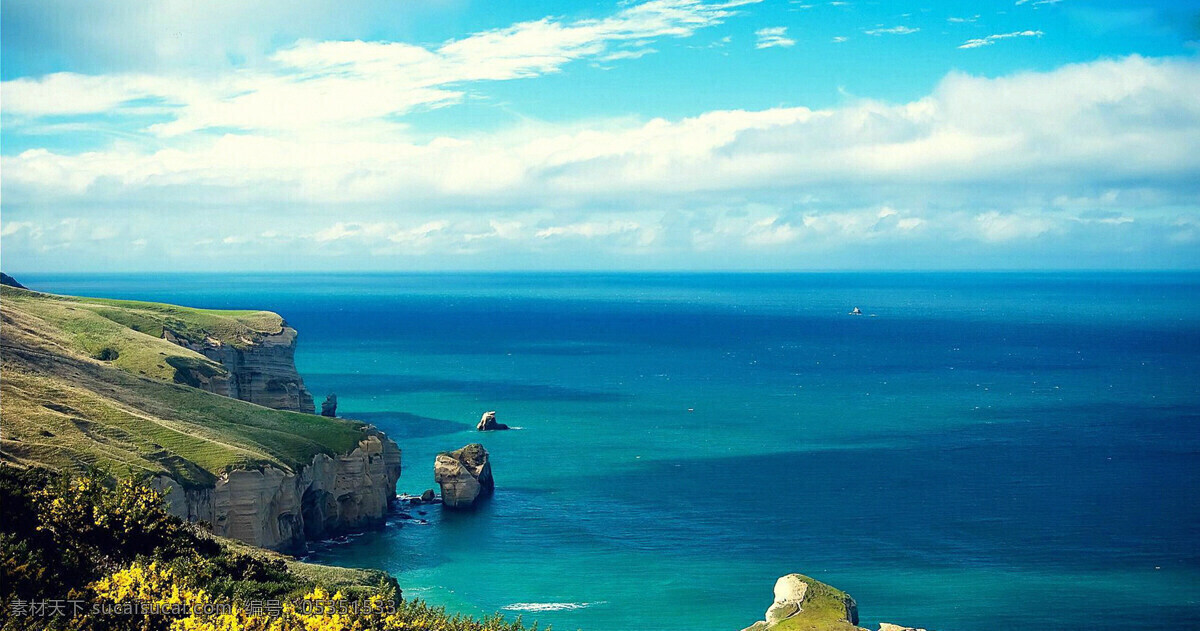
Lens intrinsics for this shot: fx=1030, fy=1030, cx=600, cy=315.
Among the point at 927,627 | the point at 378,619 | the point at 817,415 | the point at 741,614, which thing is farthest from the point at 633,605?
the point at 817,415

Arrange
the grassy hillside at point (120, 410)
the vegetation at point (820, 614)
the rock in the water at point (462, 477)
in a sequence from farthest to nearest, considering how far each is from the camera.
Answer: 1. the rock in the water at point (462, 477)
2. the grassy hillside at point (120, 410)
3. the vegetation at point (820, 614)

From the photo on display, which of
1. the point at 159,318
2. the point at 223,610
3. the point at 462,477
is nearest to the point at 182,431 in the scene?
the point at 462,477

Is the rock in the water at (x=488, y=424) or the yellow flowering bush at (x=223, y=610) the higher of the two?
the yellow flowering bush at (x=223, y=610)

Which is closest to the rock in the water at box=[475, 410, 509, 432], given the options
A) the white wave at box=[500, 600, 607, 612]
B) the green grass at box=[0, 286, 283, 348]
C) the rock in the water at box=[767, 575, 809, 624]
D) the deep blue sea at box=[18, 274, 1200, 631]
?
the deep blue sea at box=[18, 274, 1200, 631]

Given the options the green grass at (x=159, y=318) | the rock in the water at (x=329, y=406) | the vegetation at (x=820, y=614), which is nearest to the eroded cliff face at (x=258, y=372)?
the green grass at (x=159, y=318)

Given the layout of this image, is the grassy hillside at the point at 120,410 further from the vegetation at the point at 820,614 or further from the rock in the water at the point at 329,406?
the vegetation at the point at 820,614

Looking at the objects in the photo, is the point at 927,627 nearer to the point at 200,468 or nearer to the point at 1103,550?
the point at 1103,550
